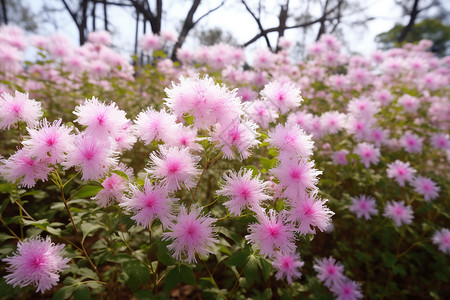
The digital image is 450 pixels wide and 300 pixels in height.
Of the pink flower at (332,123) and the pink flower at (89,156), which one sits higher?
the pink flower at (89,156)

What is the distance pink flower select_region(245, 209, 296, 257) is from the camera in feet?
3.21

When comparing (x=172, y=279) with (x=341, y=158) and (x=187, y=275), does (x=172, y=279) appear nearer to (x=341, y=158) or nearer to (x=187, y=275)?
(x=187, y=275)

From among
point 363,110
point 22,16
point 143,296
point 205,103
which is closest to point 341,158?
point 363,110

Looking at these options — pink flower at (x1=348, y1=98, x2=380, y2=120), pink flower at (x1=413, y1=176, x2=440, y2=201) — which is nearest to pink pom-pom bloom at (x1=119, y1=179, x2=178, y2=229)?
pink flower at (x1=348, y1=98, x2=380, y2=120)

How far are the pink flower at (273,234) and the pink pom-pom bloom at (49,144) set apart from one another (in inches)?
29.7

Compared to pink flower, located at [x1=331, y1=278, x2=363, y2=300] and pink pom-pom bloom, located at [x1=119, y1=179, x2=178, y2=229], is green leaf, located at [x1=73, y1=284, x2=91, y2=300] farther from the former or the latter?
pink flower, located at [x1=331, y1=278, x2=363, y2=300]

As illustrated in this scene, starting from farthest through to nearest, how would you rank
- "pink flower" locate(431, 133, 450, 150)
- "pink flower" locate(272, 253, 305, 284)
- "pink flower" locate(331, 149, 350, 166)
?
"pink flower" locate(431, 133, 450, 150)
"pink flower" locate(331, 149, 350, 166)
"pink flower" locate(272, 253, 305, 284)

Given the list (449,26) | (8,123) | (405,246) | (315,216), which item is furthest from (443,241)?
(449,26)

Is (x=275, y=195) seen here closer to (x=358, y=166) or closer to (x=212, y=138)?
(x=212, y=138)

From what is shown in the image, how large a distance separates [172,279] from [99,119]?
0.73m

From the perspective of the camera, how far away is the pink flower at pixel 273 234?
0.98 metres

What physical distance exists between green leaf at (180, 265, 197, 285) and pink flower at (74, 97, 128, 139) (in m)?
0.65

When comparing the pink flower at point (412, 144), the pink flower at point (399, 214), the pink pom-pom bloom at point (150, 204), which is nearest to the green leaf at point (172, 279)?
the pink pom-pom bloom at point (150, 204)

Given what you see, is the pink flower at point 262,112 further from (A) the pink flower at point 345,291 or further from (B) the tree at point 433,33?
(B) the tree at point 433,33
